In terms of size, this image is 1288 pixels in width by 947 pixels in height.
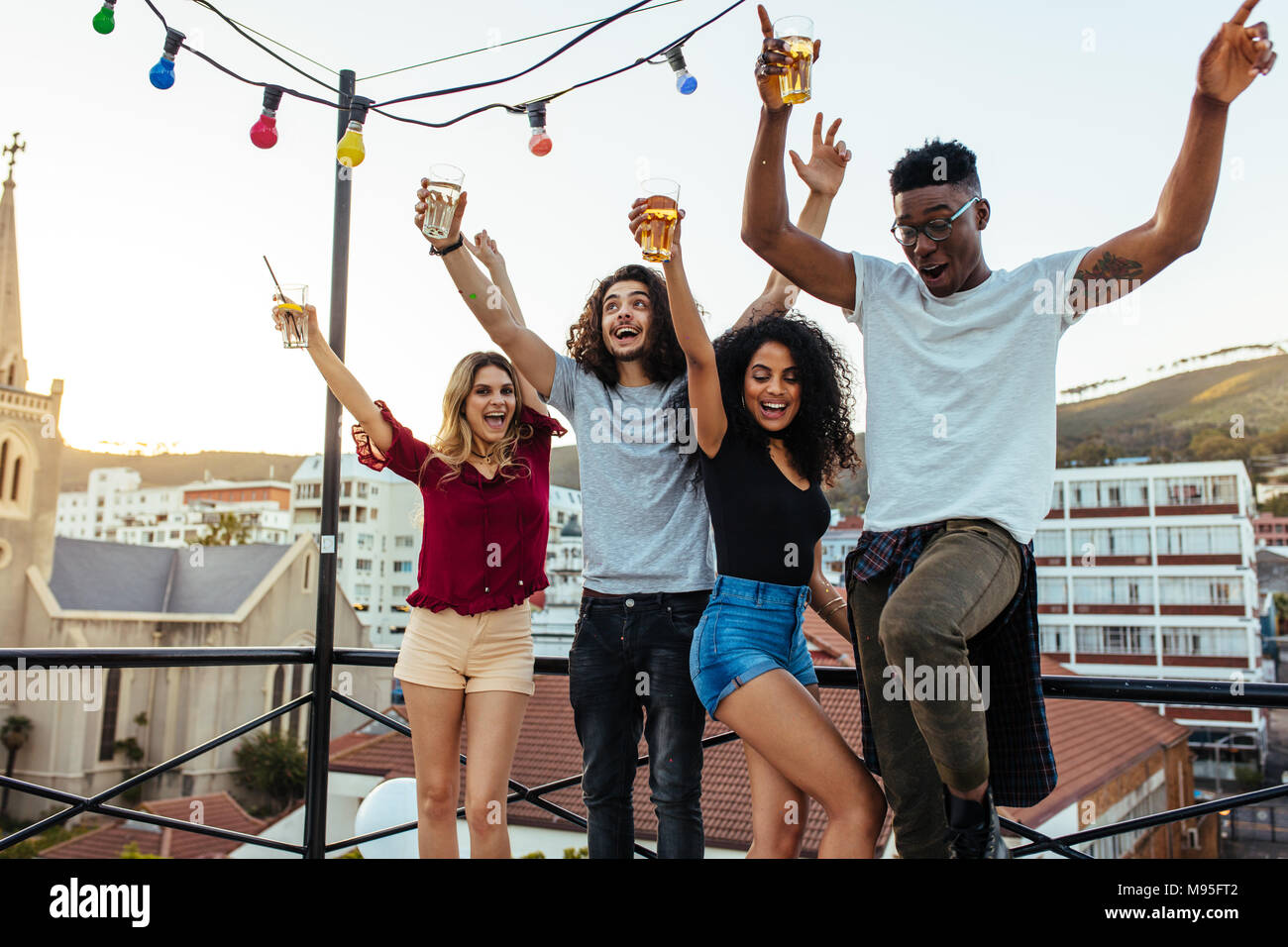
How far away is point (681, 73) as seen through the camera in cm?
366

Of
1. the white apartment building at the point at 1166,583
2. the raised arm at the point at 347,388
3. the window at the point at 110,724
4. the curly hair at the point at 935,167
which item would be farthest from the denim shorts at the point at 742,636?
the white apartment building at the point at 1166,583

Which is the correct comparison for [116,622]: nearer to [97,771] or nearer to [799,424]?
[97,771]

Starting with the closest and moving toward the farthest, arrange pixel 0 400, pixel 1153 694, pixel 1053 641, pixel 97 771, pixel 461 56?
1. pixel 1153 694
2. pixel 461 56
3. pixel 97 771
4. pixel 0 400
5. pixel 1053 641

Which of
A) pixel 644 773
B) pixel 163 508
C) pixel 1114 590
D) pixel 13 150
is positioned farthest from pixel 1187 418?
pixel 163 508

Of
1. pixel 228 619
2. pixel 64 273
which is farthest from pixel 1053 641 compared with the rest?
pixel 64 273

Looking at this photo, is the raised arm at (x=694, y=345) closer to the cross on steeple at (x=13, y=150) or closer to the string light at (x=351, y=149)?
the string light at (x=351, y=149)

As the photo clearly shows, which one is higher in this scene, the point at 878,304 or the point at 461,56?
the point at 461,56

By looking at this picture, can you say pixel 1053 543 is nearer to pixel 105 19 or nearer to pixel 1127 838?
pixel 1127 838

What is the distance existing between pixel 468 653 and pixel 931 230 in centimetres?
167

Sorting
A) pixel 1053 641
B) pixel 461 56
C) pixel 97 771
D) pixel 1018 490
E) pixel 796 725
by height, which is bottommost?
pixel 97 771

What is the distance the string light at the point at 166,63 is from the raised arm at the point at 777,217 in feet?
8.30

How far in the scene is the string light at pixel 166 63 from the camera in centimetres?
345
